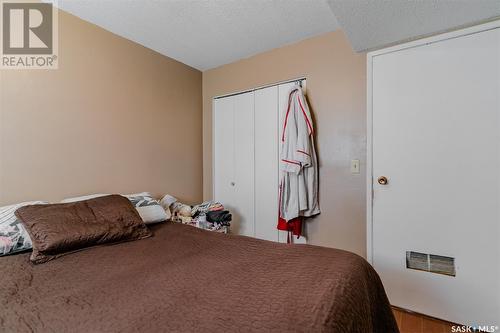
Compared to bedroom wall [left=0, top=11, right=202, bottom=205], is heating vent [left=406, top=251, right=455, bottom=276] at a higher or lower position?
lower

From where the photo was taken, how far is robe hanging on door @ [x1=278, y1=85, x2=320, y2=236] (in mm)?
2049

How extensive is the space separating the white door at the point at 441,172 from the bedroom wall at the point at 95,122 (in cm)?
202

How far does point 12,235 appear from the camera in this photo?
4.11 ft

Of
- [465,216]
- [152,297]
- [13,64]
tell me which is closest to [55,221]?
[152,297]

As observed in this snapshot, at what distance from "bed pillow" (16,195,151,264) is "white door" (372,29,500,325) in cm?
188

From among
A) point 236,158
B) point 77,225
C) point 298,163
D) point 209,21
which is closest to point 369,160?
point 298,163

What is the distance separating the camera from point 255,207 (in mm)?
2547

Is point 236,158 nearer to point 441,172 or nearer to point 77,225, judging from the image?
point 77,225

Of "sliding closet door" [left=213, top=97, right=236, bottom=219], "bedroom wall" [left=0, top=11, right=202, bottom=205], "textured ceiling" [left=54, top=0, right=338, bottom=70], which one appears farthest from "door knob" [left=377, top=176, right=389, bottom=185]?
"bedroom wall" [left=0, top=11, right=202, bottom=205]

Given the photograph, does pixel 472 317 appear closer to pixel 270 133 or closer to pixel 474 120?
pixel 474 120

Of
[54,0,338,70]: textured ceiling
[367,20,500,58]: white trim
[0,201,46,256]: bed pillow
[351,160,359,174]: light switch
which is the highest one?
[54,0,338,70]: textured ceiling

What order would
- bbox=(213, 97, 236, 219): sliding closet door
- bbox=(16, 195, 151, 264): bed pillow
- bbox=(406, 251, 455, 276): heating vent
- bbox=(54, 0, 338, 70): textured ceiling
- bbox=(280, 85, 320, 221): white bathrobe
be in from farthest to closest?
bbox=(213, 97, 236, 219): sliding closet door < bbox=(280, 85, 320, 221): white bathrobe < bbox=(54, 0, 338, 70): textured ceiling < bbox=(406, 251, 455, 276): heating vent < bbox=(16, 195, 151, 264): bed pillow

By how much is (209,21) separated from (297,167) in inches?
57.1

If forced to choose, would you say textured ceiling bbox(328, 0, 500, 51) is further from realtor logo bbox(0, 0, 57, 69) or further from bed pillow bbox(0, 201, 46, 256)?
bed pillow bbox(0, 201, 46, 256)
